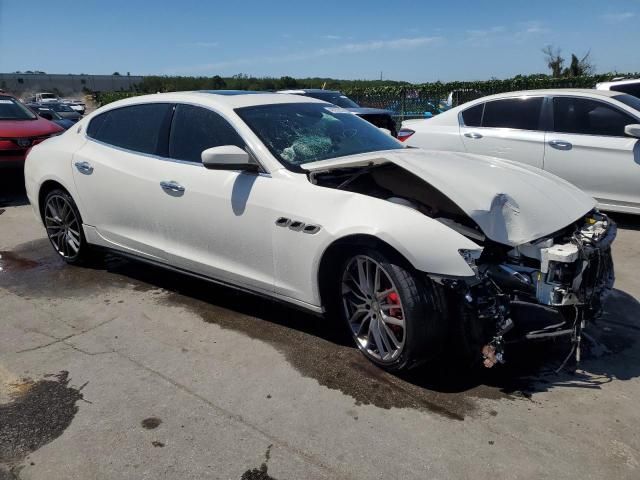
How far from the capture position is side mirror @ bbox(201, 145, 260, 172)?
3.64 meters

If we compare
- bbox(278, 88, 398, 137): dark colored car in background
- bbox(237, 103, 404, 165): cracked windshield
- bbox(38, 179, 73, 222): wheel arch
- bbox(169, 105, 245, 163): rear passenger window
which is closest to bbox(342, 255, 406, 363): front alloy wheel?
bbox(237, 103, 404, 165): cracked windshield

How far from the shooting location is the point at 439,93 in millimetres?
20359

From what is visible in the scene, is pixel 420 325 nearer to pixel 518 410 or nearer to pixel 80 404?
pixel 518 410

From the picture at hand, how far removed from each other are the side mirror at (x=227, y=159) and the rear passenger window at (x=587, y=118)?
175 inches

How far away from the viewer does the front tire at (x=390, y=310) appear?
303 cm

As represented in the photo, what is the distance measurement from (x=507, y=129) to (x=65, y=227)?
17.0 ft

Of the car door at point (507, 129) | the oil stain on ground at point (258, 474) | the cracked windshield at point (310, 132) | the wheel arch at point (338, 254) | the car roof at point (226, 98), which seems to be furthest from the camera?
the car door at point (507, 129)

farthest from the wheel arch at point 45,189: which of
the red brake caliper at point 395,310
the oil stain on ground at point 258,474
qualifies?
the oil stain on ground at point 258,474

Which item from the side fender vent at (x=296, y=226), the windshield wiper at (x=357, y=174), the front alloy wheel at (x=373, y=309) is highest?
the windshield wiper at (x=357, y=174)

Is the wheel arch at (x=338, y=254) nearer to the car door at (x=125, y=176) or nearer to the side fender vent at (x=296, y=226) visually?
the side fender vent at (x=296, y=226)

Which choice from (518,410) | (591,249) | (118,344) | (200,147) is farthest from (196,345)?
A: (591,249)

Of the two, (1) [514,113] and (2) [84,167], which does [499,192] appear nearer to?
(2) [84,167]

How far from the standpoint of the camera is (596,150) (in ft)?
20.9

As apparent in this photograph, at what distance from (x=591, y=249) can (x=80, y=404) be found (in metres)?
2.92
